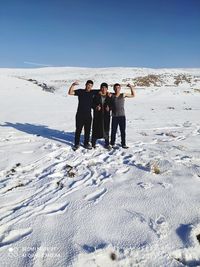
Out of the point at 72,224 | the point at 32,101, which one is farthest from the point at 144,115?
the point at 72,224

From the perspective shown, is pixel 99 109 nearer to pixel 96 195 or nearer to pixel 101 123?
pixel 101 123

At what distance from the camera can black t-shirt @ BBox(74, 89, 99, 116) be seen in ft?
30.7

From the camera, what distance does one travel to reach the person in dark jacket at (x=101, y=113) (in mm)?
9634

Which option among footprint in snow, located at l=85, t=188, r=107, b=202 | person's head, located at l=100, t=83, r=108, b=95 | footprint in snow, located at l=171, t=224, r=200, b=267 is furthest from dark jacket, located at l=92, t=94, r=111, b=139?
footprint in snow, located at l=171, t=224, r=200, b=267

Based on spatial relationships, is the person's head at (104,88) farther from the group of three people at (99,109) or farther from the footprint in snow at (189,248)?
the footprint in snow at (189,248)

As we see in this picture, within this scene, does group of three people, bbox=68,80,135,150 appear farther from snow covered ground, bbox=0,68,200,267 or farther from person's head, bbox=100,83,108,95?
snow covered ground, bbox=0,68,200,267

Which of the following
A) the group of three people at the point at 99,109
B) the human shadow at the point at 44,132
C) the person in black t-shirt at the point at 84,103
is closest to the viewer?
the person in black t-shirt at the point at 84,103

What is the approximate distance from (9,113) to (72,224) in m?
13.4

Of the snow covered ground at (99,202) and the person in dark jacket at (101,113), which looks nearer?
the snow covered ground at (99,202)

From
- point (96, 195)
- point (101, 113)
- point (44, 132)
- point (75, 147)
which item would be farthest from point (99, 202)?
point (44, 132)

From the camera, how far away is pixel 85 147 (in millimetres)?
9969

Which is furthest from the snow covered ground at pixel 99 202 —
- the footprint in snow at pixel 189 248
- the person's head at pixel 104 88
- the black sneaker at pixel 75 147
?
the person's head at pixel 104 88

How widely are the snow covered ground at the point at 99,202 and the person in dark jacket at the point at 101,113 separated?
0.46m

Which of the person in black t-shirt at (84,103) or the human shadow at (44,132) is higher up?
the person in black t-shirt at (84,103)
